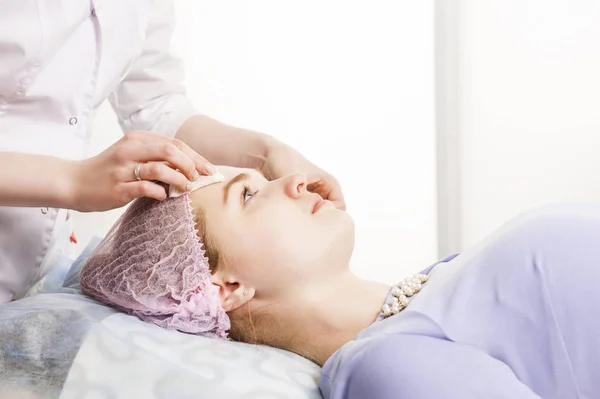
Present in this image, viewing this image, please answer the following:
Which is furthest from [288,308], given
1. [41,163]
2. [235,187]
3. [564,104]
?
[564,104]

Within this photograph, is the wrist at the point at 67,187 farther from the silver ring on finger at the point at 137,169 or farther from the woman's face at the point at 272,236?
the woman's face at the point at 272,236

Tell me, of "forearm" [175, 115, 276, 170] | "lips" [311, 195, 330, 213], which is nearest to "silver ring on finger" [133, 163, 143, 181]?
"lips" [311, 195, 330, 213]

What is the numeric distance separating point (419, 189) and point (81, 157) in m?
1.50

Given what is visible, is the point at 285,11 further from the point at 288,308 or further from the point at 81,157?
the point at 288,308

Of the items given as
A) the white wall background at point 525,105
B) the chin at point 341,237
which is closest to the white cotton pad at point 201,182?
the chin at point 341,237

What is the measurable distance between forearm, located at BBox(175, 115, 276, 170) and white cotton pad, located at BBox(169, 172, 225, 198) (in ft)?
0.88

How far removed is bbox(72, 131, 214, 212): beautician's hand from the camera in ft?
3.58

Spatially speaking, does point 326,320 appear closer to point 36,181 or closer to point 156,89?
point 36,181

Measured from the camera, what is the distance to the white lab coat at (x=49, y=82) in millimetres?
1326

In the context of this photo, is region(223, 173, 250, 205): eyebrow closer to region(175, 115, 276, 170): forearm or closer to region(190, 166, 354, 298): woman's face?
region(190, 166, 354, 298): woman's face

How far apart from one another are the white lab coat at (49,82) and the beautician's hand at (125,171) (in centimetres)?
33

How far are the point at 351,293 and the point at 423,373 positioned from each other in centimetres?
36

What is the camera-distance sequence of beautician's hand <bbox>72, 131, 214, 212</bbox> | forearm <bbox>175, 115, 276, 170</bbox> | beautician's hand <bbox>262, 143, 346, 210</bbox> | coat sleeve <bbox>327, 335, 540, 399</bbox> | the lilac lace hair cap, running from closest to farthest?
1. coat sleeve <bbox>327, 335, 540, 399</bbox>
2. beautician's hand <bbox>72, 131, 214, 212</bbox>
3. the lilac lace hair cap
4. beautician's hand <bbox>262, 143, 346, 210</bbox>
5. forearm <bbox>175, 115, 276, 170</bbox>

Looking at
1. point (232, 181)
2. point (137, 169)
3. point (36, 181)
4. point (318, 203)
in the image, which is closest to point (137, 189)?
point (137, 169)
